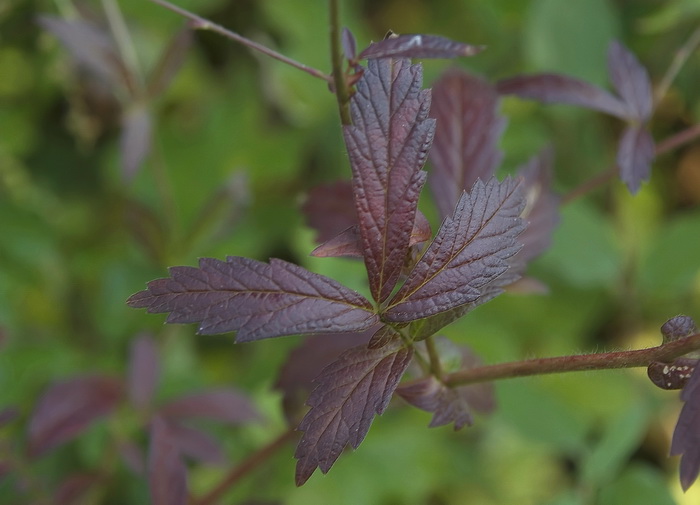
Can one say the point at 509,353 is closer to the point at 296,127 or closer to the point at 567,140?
the point at 567,140

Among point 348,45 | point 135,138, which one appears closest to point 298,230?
point 135,138

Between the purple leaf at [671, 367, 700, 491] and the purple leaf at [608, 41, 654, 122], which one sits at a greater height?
the purple leaf at [608, 41, 654, 122]

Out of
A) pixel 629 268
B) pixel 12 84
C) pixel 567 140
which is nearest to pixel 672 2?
pixel 567 140

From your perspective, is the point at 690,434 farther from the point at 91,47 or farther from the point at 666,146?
the point at 91,47

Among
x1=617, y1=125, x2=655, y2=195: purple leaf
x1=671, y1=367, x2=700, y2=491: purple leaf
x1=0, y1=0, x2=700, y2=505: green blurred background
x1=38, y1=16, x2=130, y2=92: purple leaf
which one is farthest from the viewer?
x1=0, y1=0, x2=700, y2=505: green blurred background

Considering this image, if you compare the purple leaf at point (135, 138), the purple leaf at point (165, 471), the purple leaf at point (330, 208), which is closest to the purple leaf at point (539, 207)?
the purple leaf at point (330, 208)

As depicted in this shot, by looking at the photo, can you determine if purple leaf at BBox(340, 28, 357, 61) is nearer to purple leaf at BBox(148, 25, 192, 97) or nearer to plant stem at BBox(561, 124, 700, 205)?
plant stem at BBox(561, 124, 700, 205)

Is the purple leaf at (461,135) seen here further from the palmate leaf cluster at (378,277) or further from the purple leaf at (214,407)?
the purple leaf at (214,407)

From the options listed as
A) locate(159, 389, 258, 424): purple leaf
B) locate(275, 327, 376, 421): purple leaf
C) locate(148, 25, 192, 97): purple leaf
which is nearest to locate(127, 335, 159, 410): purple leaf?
locate(159, 389, 258, 424): purple leaf
